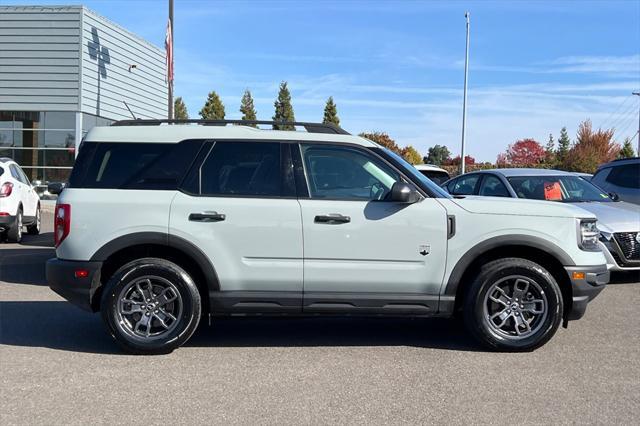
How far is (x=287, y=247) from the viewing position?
5461 mm

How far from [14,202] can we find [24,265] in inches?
91.5

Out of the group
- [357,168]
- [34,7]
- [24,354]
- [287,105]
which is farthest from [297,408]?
[287,105]

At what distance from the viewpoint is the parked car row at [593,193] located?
8617mm

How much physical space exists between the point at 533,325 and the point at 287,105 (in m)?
52.0

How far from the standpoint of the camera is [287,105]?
185 feet

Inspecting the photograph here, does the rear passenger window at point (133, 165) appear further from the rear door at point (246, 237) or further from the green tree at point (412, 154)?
the green tree at point (412, 154)

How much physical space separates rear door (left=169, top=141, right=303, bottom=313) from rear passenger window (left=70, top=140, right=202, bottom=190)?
201 mm

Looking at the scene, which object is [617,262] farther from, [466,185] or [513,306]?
[513,306]

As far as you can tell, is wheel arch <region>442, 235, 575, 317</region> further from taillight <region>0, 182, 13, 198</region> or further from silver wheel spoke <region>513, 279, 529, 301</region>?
taillight <region>0, 182, 13, 198</region>

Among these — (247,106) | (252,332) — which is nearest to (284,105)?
(247,106)

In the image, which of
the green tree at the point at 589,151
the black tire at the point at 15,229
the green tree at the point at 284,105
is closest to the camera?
the black tire at the point at 15,229

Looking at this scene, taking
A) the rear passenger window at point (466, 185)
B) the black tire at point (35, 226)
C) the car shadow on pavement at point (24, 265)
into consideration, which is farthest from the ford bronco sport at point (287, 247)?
the black tire at point (35, 226)

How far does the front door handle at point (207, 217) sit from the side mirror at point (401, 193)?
145cm

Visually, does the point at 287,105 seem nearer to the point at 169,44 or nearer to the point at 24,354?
the point at 169,44
